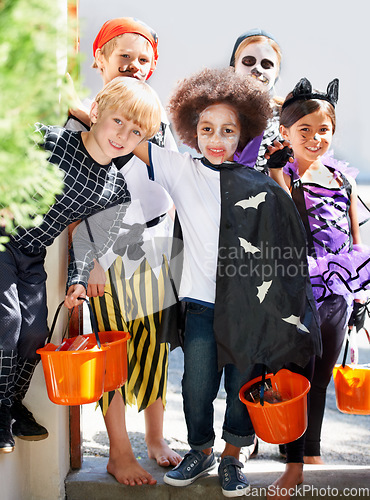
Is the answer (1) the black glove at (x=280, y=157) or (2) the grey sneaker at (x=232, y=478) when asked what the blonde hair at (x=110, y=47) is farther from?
(2) the grey sneaker at (x=232, y=478)

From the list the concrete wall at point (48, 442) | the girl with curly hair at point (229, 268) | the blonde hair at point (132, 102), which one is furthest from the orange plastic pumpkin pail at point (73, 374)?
the blonde hair at point (132, 102)

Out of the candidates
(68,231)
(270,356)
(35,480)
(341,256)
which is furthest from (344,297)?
(35,480)

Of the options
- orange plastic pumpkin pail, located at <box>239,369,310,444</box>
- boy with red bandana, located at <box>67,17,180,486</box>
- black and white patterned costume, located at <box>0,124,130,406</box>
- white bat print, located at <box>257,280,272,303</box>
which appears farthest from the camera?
boy with red bandana, located at <box>67,17,180,486</box>

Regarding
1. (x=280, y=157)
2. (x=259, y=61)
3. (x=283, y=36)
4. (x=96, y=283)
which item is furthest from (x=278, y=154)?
(x=283, y=36)

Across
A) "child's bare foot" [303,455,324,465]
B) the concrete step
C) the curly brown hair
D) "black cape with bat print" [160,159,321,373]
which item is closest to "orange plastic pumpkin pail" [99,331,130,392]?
"black cape with bat print" [160,159,321,373]

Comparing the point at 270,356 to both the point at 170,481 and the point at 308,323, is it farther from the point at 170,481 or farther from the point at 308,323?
the point at 170,481

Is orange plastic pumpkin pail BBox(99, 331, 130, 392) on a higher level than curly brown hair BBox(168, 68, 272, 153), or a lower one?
lower

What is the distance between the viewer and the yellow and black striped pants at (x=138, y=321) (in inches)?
95.8

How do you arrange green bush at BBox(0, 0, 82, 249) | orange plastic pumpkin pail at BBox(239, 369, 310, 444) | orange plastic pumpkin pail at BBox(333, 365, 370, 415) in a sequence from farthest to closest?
orange plastic pumpkin pail at BBox(333, 365, 370, 415) → orange plastic pumpkin pail at BBox(239, 369, 310, 444) → green bush at BBox(0, 0, 82, 249)

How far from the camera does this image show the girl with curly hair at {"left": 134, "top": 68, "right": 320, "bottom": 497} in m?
2.23

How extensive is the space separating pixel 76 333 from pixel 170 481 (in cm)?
70

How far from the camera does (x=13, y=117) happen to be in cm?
80

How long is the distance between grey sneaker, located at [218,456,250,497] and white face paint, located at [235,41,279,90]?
1.63 meters

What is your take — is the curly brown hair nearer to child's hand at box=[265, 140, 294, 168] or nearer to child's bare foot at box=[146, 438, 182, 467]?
child's hand at box=[265, 140, 294, 168]
